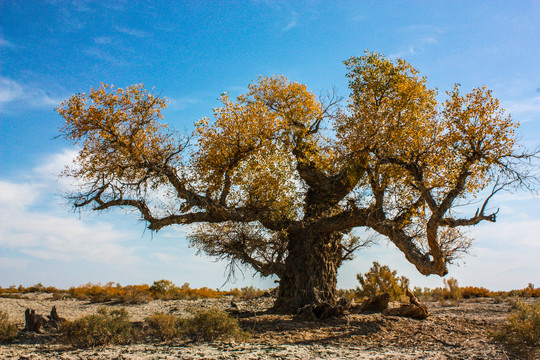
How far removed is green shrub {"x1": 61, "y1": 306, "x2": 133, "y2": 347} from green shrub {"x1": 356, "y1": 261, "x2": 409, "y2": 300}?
16.9 meters

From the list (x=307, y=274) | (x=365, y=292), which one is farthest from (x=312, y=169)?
(x=365, y=292)

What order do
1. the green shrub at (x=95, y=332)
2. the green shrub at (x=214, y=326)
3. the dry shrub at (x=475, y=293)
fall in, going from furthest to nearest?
the dry shrub at (x=475, y=293), the green shrub at (x=214, y=326), the green shrub at (x=95, y=332)

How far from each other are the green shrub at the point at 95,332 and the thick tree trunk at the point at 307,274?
22.5 feet

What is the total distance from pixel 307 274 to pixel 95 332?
8.07 m

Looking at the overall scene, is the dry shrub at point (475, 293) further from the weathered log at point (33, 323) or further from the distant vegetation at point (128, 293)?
the weathered log at point (33, 323)

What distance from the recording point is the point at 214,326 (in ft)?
32.6

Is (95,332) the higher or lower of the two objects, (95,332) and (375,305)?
the lower

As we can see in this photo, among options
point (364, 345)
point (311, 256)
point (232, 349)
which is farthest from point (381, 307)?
point (232, 349)

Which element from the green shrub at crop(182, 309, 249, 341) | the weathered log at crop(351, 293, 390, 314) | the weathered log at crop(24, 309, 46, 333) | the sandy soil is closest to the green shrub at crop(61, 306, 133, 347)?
the sandy soil

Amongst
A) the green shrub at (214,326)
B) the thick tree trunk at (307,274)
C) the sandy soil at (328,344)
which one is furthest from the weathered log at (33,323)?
the thick tree trunk at (307,274)

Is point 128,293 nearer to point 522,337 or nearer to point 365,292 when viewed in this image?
point 365,292

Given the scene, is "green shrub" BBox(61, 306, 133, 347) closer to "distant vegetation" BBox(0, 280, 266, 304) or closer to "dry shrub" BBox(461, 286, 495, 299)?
"distant vegetation" BBox(0, 280, 266, 304)

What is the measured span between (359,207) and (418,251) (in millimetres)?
2778

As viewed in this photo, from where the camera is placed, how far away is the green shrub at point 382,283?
23.3 m
